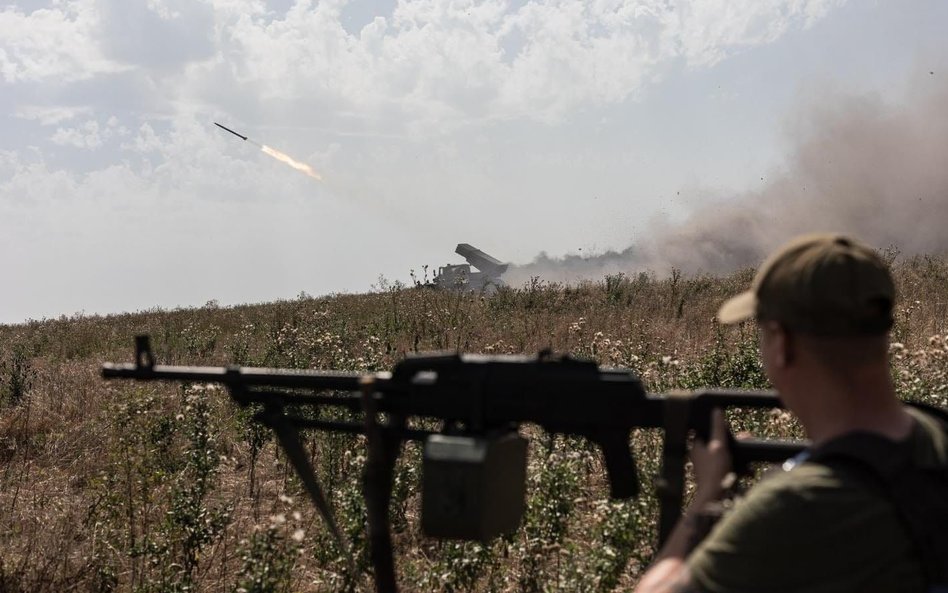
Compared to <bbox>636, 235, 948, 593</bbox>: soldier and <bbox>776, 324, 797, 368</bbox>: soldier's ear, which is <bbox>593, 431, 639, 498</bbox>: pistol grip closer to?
<bbox>636, 235, 948, 593</bbox>: soldier

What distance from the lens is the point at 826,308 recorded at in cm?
210

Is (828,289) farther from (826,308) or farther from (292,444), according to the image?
(292,444)

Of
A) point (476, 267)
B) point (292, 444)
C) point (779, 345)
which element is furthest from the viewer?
point (476, 267)

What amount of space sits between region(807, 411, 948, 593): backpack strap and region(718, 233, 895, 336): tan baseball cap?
1.01 feet

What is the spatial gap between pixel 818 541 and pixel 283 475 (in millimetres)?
7210

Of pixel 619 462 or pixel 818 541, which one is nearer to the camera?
pixel 818 541

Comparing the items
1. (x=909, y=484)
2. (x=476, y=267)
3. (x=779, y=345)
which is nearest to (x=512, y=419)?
(x=779, y=345)

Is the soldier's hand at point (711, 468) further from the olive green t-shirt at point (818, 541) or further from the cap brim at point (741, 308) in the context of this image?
the olive green t-shirt at point (818, 541)

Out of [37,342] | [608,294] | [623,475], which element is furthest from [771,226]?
[623,475]

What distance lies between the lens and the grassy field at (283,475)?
511 centimetres

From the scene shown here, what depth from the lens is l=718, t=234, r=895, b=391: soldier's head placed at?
6.90ft

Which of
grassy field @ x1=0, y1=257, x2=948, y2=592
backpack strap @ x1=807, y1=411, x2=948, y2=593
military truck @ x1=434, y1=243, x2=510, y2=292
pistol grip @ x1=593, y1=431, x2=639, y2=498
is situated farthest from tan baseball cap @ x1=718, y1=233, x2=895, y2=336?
military truck @ x1=434, y1=243, x2=510, y2=292

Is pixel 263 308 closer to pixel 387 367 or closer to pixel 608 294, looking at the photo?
pixel 608 294

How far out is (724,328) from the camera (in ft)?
41.9
